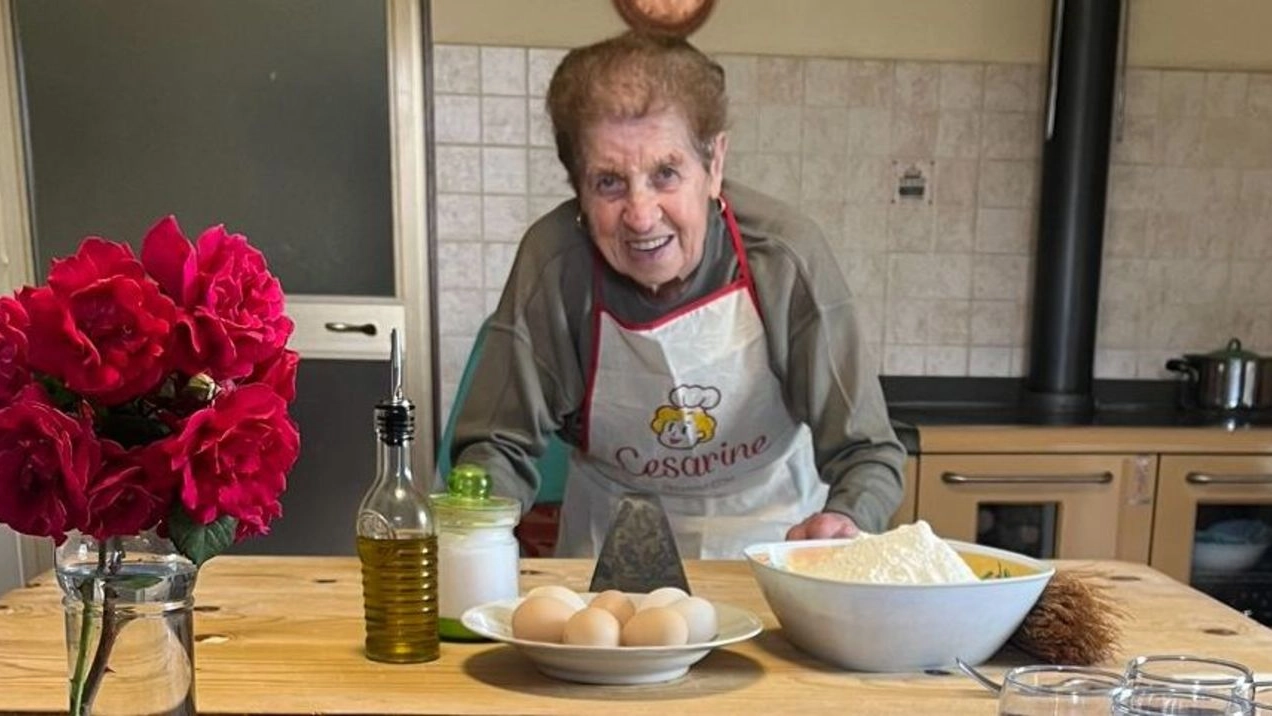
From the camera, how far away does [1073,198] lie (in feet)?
7.80

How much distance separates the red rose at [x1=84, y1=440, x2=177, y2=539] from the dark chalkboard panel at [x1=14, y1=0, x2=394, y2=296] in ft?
6.74

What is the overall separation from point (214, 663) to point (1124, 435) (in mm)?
1881

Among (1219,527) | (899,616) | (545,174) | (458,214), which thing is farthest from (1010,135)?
(899,616)

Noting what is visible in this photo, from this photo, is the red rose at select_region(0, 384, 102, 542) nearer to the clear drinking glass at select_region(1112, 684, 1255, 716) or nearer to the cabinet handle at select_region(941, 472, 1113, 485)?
the clear drinking glass at select_region(1112, 684, 1255, 716)

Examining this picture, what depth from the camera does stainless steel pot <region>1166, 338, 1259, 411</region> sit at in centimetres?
239

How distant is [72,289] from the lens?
0.52 meters

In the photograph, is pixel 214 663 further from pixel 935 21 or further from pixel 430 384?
pixel 935 21

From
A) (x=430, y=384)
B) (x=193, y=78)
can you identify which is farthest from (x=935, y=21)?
(x=193, y=78)

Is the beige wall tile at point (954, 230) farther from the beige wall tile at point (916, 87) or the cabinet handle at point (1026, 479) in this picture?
the cabinet handle at point (1026, 479)

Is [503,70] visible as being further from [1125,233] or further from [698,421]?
[1125,233]

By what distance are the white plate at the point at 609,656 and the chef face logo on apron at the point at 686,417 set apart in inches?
22.6

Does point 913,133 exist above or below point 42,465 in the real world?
above

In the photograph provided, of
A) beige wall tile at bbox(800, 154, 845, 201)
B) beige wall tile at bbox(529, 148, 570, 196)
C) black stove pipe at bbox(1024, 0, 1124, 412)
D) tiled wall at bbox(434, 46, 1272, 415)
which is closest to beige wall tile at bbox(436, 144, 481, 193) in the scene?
tiled wall at bbox(434, 46, 1272, 415)

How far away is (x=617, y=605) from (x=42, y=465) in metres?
0.46
